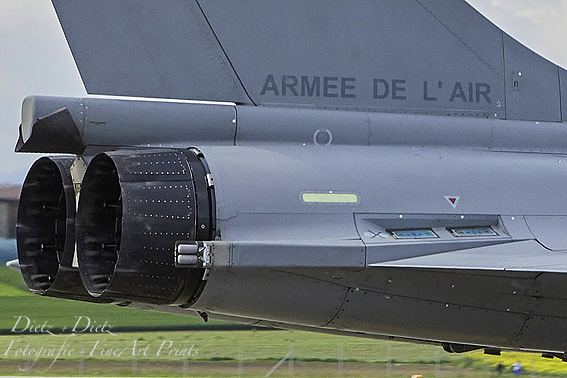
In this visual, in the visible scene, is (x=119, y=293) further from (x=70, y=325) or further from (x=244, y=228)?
(x=70, y=325)

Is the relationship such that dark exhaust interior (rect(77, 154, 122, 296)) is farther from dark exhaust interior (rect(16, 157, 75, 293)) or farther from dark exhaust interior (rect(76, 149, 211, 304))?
dark exhaust interior (rect(16, 157, 75, 293))

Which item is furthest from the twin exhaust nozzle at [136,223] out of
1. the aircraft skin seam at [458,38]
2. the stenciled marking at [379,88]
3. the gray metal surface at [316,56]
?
the aircraft skin seam at [458,38]

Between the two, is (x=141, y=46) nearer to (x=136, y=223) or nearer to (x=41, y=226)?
(x=136, y=223)

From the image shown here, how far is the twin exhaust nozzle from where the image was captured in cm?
470

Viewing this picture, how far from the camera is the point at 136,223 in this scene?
466 centimetres

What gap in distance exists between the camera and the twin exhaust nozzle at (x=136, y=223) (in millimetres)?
4695

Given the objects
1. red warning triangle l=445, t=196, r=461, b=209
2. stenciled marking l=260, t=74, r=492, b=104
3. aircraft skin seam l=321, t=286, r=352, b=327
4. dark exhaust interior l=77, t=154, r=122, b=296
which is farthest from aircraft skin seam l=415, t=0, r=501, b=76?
dark exhaust interior l=77, t=154, r=122, b=296

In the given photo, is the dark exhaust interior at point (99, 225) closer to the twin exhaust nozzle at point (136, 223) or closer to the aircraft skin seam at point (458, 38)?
the twin exhaust nozzle at point (136, 223)

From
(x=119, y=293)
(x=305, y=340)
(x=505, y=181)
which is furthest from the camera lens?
(x=305, y=340)

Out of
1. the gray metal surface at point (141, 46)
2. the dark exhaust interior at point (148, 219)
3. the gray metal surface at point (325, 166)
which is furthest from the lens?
the gray metal surface at point (141, 46)

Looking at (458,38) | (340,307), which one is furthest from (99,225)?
(458,38)

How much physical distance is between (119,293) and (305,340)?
4787 millimetres

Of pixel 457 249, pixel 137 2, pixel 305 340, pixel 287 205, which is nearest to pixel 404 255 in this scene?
pixel 457 249

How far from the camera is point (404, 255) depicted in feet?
16.4
